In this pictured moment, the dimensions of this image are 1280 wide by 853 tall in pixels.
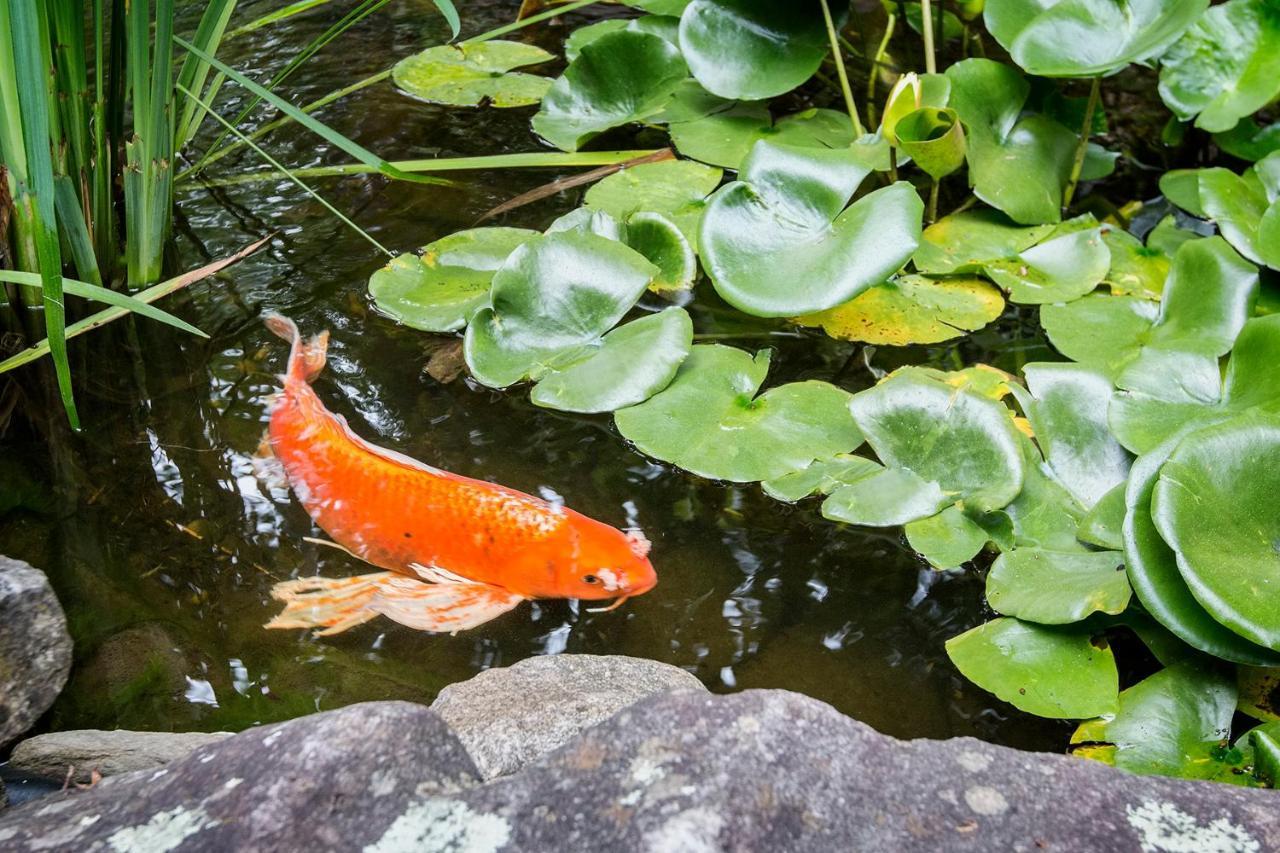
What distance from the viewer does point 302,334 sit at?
2.24 m

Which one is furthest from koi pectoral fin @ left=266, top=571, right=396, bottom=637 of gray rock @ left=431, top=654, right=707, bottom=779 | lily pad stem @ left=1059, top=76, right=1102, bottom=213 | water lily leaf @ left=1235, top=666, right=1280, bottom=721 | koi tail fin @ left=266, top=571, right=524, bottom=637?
lily pad stem @ left=1059, top=76, right=1102, bottom=213

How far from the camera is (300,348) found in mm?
2158

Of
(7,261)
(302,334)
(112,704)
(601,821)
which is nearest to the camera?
(601,821)

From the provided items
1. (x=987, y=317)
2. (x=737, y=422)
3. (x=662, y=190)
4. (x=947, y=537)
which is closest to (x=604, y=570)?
(x=737, y=422)

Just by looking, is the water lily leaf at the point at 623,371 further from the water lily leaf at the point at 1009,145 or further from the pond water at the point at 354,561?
the water lily leaf at the point at 1009,145

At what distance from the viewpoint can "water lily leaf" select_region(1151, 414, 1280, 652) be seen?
54.6 inches

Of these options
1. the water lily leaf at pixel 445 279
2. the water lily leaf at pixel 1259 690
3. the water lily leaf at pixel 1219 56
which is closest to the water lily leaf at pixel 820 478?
the water lily leaf at pixel 1259 690

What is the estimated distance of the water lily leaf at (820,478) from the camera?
181 centimetres

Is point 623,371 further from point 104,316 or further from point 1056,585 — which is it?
point 104,316

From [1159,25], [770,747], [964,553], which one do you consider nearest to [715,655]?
[964,553]

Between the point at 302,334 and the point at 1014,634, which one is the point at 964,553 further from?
the point at 302,334

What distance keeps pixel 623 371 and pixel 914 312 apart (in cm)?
70

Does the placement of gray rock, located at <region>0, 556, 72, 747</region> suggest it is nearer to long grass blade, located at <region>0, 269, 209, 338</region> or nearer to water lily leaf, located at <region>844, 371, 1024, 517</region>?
long grass blade, located at <region>0, 269, 209, 338</region>

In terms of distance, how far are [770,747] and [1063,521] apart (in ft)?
3.21
